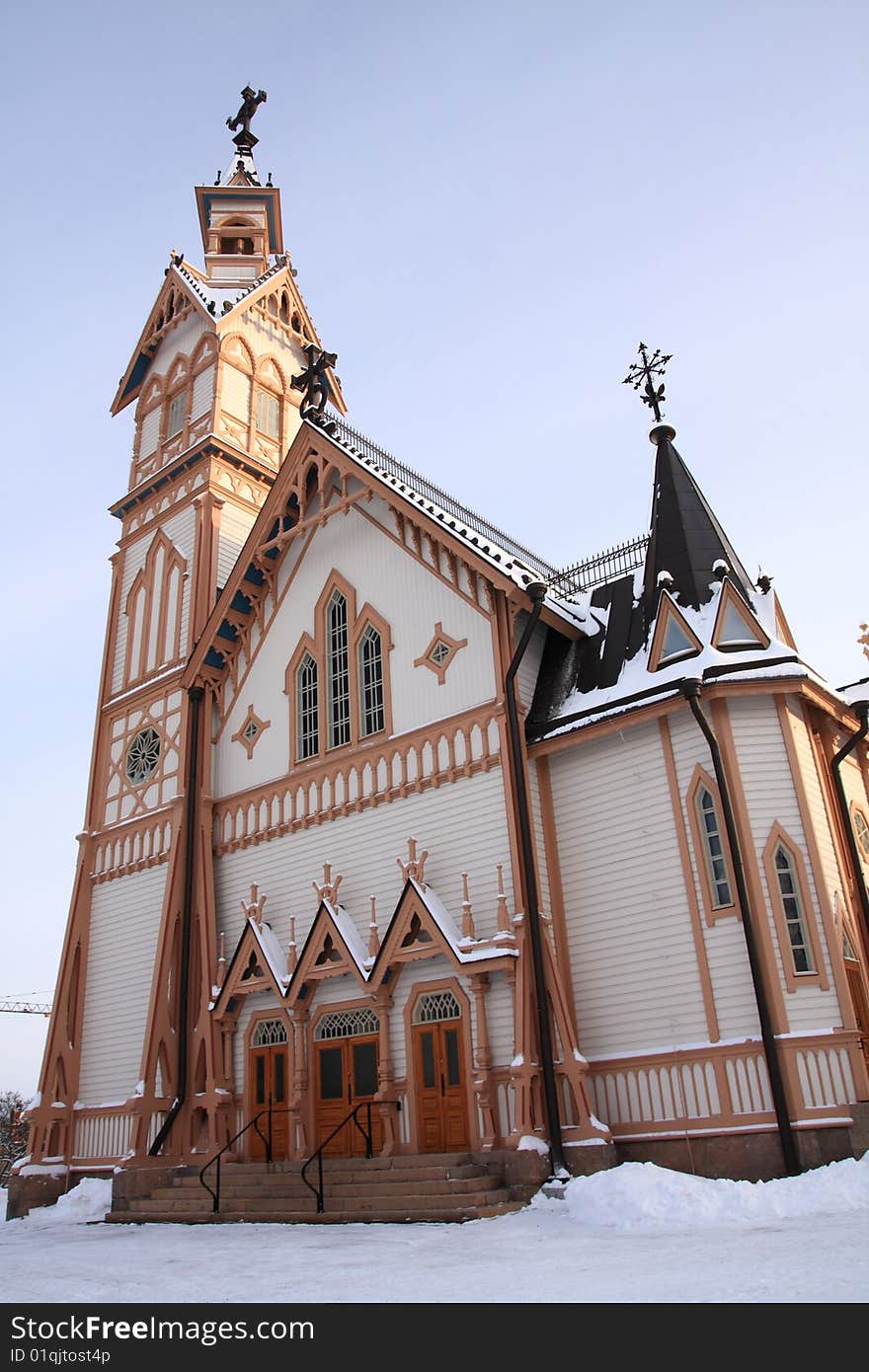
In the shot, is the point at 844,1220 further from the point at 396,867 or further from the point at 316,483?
the point at 316,483

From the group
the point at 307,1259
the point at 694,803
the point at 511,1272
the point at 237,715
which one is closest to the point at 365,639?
the point at 237,715

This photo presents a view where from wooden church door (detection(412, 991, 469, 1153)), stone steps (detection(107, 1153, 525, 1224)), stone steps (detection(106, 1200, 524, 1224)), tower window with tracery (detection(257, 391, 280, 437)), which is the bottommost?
stone steps (detection(106, 1200, 524, 1224))

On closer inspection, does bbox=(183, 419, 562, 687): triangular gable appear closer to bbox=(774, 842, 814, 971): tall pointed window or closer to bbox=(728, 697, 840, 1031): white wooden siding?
bbox=(728, 697, 840, 1031): white wooden siding

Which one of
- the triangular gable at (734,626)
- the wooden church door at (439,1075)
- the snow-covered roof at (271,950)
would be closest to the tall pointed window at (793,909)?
the triangular gable at (734,626)

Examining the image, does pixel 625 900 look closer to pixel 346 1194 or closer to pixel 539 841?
pixel 539 841

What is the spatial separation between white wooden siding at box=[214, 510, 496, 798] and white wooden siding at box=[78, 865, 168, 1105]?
2.97m

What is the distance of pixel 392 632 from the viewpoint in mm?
20000

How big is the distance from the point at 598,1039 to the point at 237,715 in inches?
420

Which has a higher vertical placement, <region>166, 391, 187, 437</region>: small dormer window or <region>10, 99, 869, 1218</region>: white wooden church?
<region>166, 391, 187, 437</region>: small dormer window

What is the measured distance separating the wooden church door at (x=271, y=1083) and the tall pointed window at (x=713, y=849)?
8485 mm

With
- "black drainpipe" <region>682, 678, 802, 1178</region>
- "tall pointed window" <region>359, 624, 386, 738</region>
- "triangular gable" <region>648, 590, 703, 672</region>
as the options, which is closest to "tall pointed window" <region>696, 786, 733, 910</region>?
"black drainpipe" <region>682, 678, 802, 1178</region>

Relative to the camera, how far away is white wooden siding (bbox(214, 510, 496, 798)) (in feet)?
60.6

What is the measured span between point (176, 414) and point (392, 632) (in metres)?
12.0

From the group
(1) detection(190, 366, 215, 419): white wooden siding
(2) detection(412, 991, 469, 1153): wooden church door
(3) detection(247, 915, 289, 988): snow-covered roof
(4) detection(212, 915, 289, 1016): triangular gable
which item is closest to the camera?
(2) detection(412, 991, 469, 1153): wooden church door
